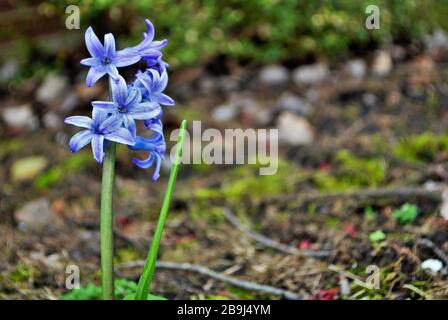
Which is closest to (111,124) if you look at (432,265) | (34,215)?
(432,265)

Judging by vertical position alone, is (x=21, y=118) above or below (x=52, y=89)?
below

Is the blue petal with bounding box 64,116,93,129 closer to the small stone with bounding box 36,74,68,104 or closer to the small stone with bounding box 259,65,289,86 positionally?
the small stone with bounding box 36,74,68,104

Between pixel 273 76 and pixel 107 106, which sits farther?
pixel 273 76

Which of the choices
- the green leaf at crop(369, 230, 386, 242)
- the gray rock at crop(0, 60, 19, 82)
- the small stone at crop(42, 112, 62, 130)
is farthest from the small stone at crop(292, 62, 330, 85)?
the green leaf at crop(369, 230, 386, 242)

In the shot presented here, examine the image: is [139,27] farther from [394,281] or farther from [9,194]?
[394,281]

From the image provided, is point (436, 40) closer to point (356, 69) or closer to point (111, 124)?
point (356, 69)

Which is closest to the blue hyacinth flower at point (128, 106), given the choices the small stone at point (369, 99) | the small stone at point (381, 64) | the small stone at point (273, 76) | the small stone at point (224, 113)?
the small stone at point (224, 113)

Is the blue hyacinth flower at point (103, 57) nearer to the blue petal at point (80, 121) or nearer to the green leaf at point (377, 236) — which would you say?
the blue petal at point (80, 121)
